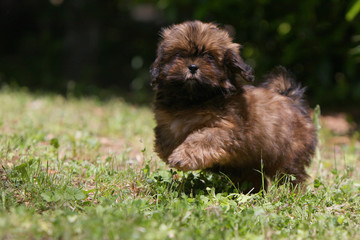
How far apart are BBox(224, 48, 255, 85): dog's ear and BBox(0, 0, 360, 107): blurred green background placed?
3.35 m

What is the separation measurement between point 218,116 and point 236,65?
0.48m

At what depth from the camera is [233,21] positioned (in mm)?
7844

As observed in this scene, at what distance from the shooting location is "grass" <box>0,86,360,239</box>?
2.26 meters

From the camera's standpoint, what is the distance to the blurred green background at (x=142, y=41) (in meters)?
7.39

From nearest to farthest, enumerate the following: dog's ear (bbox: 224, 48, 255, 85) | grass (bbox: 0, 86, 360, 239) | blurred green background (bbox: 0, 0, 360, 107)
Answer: grass (bbox: 0, 86, 360, 239) < dog's ear (bbox: 224, 48, 255, 85) < blurred green background (bbox: 0, 0, 360, 107)

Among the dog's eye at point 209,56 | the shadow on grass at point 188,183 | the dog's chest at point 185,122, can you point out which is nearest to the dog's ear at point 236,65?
the dog's eye at point 209,56

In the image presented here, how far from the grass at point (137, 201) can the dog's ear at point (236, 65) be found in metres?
0.82

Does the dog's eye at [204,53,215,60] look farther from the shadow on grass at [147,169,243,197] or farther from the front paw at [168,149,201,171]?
the shadow on grass at [147,169,243,197]

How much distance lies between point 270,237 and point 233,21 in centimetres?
593

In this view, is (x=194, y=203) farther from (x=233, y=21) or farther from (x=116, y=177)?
(x=233, y=21)

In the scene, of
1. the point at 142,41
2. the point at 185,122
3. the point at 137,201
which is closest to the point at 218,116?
the point at 185,122

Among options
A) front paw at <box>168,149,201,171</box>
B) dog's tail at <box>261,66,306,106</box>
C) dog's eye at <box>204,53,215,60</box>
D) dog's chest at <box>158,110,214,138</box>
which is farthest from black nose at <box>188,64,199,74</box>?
dog's tail at <box>261,66,306,106</box>

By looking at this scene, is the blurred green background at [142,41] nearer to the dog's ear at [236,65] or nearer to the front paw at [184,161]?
the dog's ear at [236,65]

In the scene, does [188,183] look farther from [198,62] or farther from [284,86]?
[284,86]
